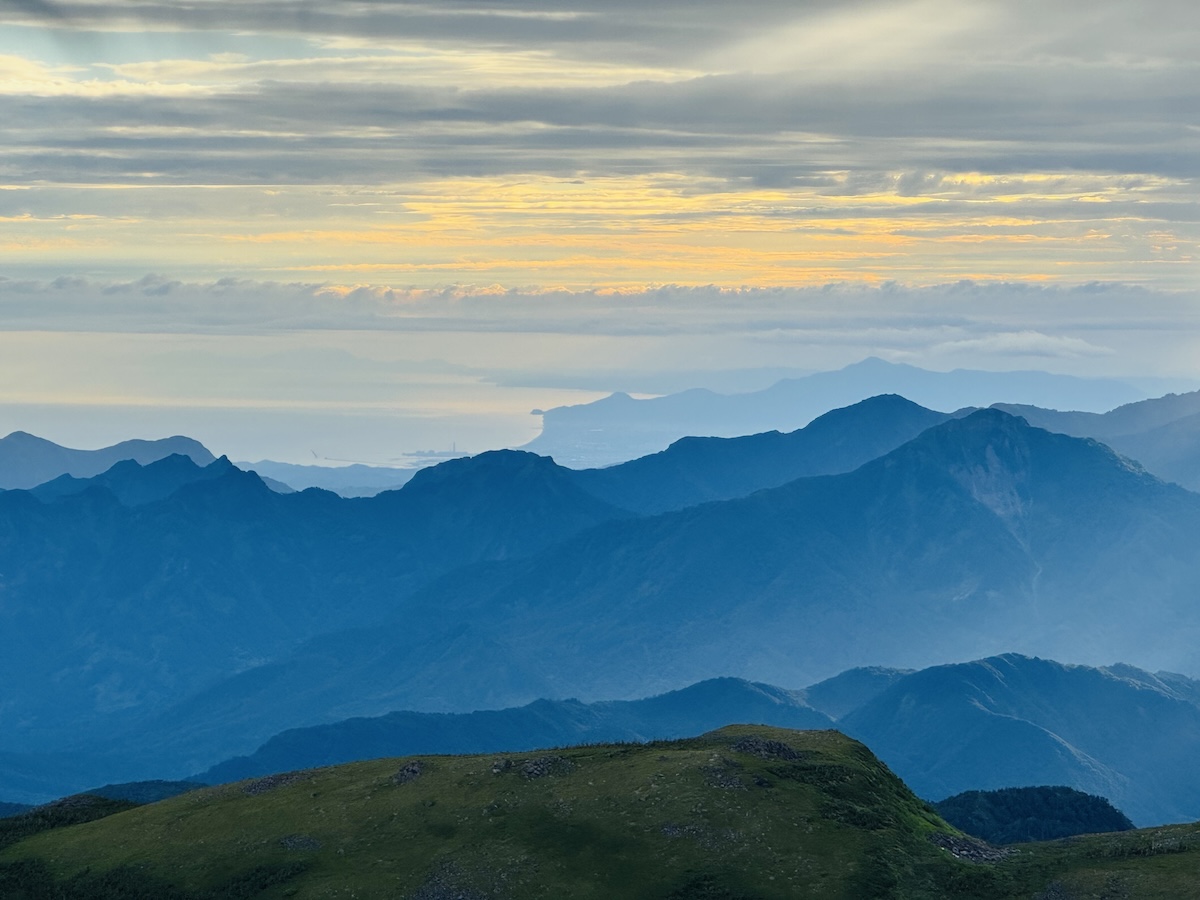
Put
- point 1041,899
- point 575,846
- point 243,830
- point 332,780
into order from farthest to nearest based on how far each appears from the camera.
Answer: point 332,780 → point 243,830 → point 575,846 → point 1041,899

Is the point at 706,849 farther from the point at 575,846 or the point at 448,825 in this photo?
the point at 448,825

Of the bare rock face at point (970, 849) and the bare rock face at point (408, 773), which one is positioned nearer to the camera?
the bare rock face at point (970, 849)

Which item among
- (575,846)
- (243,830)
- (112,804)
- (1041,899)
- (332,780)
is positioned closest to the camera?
(1041,899)

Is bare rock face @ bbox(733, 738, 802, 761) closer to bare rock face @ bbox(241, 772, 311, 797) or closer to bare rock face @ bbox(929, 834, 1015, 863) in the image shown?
bare rock face @ bbox(929, 834, 1015, 863)

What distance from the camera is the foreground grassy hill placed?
114812mm

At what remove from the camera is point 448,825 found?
125 m

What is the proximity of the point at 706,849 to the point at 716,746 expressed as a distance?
18.3 m

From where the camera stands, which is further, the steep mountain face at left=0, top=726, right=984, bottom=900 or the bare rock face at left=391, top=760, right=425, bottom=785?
the bare rock face at left=391, top=760, right=425, bottom=785

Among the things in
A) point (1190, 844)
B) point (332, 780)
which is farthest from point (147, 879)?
point (1190, 844)

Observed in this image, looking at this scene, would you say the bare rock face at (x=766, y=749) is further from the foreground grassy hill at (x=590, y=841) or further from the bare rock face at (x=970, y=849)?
the bare rock face at (x=970, y=849)

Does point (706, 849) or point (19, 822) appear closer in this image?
point (706, 849)

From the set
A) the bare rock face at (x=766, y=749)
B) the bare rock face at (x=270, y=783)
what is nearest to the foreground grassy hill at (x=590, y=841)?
the bare rock face at (x=766, y=749)

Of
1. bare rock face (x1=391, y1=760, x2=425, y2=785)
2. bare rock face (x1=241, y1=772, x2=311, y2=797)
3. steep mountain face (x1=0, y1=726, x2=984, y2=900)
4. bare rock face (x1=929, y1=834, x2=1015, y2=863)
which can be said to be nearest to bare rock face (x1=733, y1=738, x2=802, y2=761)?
steep mountain face (x1=0, y1=726, x2=984, y2=900)

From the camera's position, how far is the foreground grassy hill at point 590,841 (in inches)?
4520
